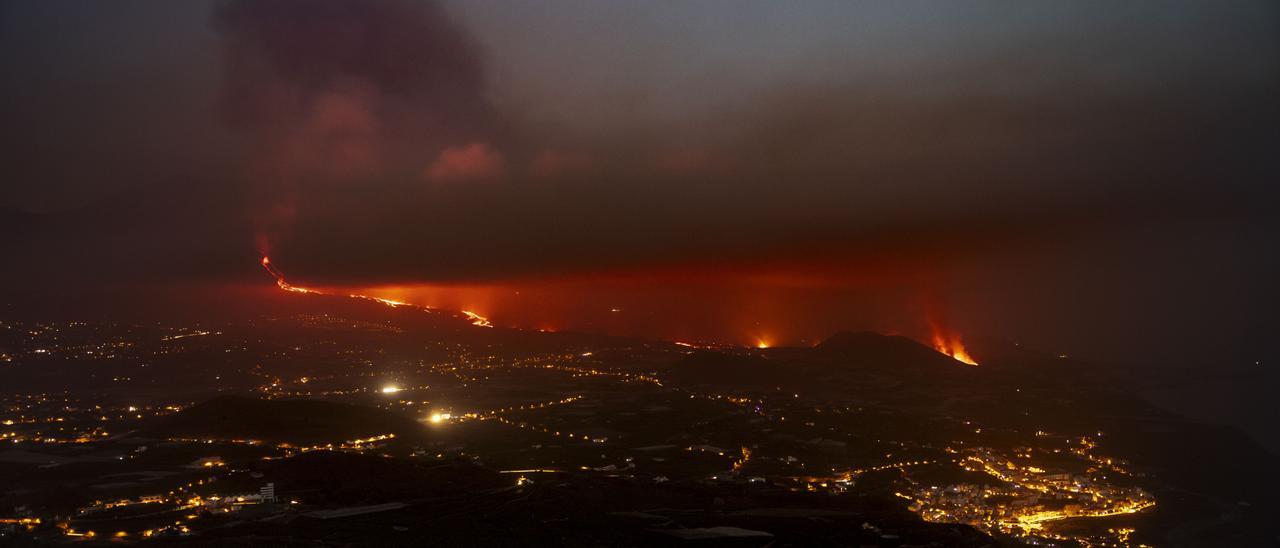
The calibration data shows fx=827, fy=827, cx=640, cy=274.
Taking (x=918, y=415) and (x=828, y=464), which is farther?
(x=918, y=415)

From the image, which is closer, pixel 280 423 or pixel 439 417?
pixel 280 423

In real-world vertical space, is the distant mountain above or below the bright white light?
above

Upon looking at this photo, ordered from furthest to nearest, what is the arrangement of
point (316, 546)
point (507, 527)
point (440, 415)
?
point (440, 415) → point (507, 527) → point (316, 546)

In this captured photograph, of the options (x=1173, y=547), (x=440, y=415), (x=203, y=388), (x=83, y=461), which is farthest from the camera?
(x=203, y=388)

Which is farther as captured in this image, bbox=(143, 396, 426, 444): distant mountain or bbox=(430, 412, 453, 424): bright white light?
bbox=(430, 412, 453, 424): bright white light

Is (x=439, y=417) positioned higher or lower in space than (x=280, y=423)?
lower

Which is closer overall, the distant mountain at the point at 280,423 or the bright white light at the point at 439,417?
the distant mountain at the point at 280,423

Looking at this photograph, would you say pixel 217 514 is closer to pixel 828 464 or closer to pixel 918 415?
pixel 828 464

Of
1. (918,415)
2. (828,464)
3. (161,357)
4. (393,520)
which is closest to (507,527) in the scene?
(393,520)
